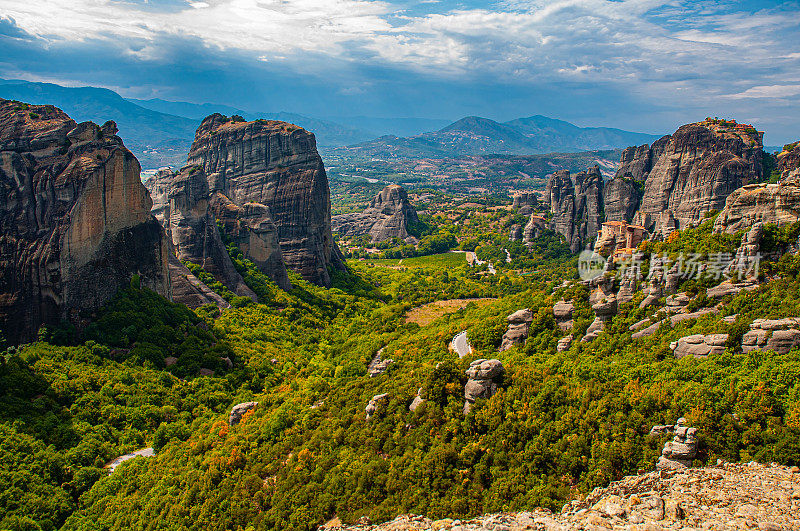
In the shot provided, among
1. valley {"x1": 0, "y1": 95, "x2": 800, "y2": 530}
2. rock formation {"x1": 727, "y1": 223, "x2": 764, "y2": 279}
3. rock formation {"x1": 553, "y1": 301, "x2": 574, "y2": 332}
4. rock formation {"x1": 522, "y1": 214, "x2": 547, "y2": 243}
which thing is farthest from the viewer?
rock formation {"x1": 522, "y1": 214, "x2": 547, "y2": 243}

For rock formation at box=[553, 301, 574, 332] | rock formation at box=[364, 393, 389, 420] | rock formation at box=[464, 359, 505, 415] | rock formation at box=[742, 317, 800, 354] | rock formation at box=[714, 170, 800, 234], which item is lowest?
Answer: rock formation at box=[364, 393, 389, 420]

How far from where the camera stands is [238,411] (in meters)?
35.5

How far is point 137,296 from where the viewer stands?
4456 centimetres

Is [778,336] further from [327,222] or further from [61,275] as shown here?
[327,222]

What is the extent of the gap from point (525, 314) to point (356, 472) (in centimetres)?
1565

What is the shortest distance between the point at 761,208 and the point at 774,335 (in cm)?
1437

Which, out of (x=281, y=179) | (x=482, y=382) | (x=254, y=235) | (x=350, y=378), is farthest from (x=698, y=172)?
(x=482, y=382)

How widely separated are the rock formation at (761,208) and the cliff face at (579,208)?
212 feet

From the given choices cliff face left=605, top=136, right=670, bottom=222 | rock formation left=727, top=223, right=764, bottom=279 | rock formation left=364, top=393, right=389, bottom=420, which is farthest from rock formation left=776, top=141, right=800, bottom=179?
rock formation left=364, top=393, right=389, bottom=420

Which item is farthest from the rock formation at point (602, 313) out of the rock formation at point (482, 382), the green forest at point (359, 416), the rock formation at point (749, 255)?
the rock formation at point (482, 382)

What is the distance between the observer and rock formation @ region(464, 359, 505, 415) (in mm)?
23609

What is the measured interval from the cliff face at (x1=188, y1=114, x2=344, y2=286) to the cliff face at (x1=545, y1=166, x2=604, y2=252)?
5100cm

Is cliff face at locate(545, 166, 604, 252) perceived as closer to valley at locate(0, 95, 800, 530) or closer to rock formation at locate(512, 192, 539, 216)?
rock formation at locate(512, 192, 539, 216)

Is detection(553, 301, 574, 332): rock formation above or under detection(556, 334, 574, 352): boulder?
above
